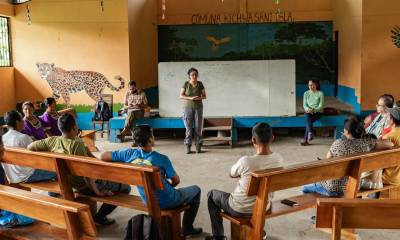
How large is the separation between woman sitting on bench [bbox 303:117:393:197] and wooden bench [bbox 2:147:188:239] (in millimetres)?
1237

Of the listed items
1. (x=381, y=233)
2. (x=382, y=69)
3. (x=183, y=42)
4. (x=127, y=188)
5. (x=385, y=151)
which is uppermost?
(x=183, y=42)

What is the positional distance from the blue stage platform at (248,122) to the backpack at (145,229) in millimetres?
5328

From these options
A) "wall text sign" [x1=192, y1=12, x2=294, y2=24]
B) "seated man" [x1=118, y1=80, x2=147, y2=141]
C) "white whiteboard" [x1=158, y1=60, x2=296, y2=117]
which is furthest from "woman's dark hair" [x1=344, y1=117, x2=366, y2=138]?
"wall text sign" [x1=192, y1=12, x2=294, y2=24]

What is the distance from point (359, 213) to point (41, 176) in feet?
9.87

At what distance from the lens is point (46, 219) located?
8.84 ft

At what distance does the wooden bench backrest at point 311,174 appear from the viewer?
319 centimetres

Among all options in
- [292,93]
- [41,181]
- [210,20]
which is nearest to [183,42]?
[210,20]

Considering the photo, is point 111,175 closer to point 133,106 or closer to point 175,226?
point 175,226

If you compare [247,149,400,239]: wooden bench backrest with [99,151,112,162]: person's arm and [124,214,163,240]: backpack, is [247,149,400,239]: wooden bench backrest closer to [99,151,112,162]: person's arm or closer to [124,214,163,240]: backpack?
[124,214,163,240]: backpack

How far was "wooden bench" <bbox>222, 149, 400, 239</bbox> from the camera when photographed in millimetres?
3199

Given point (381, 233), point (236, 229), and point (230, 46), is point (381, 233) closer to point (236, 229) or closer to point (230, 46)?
point (236, 229)

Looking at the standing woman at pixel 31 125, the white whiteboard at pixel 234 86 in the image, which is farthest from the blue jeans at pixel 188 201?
the white whiteboard at pixel 234 86

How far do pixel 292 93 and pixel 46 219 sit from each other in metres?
6.69

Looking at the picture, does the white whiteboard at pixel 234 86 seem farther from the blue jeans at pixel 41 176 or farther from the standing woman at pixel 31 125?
the blue jeans at pixel 41 176
